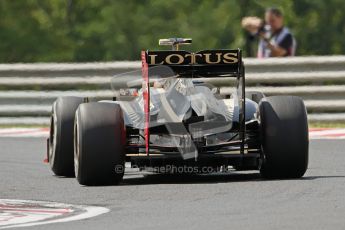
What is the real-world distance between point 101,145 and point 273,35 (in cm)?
814

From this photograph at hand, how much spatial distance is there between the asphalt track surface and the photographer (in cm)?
473

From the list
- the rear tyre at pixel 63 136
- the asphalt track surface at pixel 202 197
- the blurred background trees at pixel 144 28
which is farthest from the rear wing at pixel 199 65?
the blurred background trees at pixel 144 28

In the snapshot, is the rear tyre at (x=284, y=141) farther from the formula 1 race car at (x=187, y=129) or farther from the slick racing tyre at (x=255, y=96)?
the slick racing tyre at (x=255, y=96)

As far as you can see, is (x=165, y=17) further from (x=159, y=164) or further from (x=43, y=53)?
(x=159, y=164)

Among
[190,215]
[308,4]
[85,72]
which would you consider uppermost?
[308,4]

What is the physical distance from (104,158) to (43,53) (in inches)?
673

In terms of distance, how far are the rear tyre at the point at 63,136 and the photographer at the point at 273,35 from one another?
251 inches

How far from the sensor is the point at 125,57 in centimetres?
2689

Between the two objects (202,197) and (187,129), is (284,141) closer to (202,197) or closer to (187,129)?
(187,129)

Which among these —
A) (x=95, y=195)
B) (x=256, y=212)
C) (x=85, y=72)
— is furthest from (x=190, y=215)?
(x=85, y=72)

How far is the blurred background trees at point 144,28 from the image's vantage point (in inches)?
1046

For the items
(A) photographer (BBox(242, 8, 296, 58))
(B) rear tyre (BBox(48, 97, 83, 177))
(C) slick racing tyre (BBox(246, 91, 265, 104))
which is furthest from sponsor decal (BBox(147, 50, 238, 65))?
(A) photographer (BBox(242, 8, 296, 58))

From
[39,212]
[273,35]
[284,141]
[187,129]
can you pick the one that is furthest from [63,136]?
[273,35]

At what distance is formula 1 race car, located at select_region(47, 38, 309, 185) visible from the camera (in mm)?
10844
